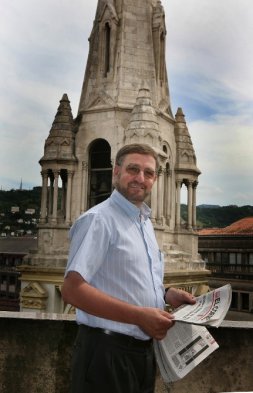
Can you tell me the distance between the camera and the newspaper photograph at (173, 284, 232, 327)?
2387 mm

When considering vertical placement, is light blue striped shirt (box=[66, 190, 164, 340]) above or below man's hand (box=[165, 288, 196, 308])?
above

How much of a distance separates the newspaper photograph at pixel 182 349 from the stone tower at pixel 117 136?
12501 millimetres

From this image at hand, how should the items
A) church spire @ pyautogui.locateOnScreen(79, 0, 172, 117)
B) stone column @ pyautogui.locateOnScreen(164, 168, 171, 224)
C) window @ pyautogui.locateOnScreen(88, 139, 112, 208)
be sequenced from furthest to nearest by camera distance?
stone column @ pyautogui.locateOnScreen(164, 168, 171, 224) → window @ pyautogui.locateOnScreen(88, 139, 112, 208) → church spire @ pyautogui.locateOnScreen(79, 0, 172, 117)

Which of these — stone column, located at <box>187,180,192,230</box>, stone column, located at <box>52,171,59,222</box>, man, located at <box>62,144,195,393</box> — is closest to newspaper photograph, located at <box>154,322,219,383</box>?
man, located at <box>62,144,195,393</box>

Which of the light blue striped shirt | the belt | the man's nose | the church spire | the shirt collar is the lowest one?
the belt

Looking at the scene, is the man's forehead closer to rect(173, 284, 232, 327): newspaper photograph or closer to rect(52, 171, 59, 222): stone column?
rect(173, 284, 232, 327): newspaper photograph

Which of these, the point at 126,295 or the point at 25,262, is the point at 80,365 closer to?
the point at 126,295

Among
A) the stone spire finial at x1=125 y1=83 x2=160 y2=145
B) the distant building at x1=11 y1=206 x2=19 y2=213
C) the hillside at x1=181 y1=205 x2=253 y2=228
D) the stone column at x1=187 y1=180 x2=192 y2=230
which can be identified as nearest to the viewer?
the stone spire finial at x1=125 y1=83 x2=160 y2=145

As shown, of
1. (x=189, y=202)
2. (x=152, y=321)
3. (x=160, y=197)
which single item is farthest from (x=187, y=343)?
(x=189, y=202)

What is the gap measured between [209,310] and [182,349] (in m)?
0.36

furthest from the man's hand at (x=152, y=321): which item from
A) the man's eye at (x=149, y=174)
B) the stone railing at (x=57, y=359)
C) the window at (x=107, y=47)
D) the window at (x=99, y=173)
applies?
the window at (x=107, y=47)

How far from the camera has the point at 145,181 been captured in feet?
9.59

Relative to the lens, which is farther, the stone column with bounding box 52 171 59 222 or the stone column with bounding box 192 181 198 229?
the stone column with bounding box 192 181 198 229

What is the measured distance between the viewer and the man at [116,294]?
2471 mm
